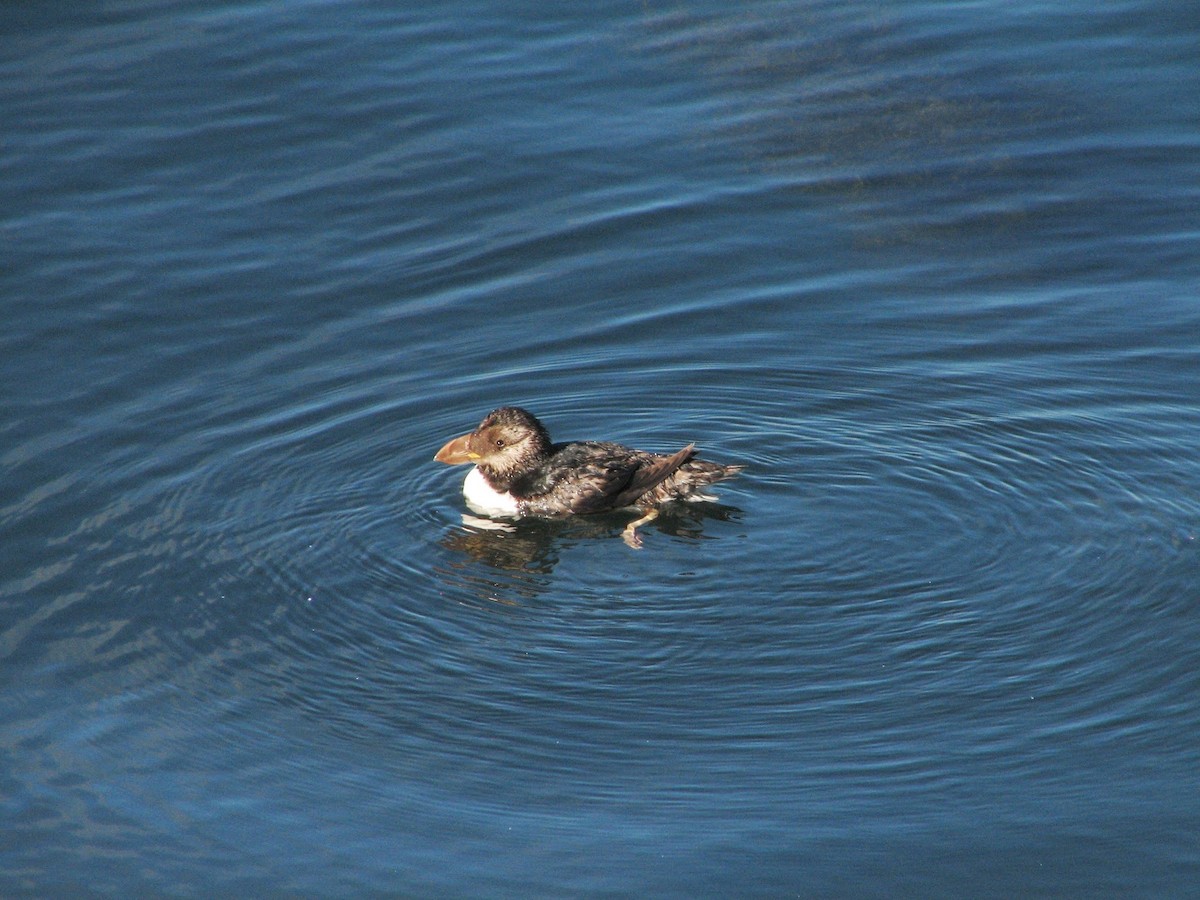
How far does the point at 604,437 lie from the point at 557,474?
→ 0.93 meters

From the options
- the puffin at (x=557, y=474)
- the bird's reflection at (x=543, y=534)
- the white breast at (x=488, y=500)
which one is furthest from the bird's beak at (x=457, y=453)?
the bird's reflection at (x=543, y=534)

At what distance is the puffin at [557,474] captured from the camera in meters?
9.94

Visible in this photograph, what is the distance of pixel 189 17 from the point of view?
1775 centimetres

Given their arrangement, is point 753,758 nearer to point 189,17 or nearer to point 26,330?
point 26,330

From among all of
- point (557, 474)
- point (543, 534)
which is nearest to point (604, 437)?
point (557, 474)

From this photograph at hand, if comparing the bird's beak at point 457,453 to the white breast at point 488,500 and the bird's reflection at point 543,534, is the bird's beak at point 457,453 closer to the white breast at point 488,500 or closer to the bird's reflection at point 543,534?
the white breast at point 488,500

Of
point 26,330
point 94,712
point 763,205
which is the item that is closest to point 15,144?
point 26,330

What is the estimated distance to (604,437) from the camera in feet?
36.0

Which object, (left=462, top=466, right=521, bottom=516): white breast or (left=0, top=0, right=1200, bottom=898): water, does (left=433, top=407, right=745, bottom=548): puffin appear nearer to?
(left=462, top=466, right=521, bottom=516): white breast

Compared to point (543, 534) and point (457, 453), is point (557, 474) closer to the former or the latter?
point (543, 534)

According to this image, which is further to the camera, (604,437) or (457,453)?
(604,437)

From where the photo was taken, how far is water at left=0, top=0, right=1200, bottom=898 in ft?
23.7

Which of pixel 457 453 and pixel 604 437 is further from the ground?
pixel 604 437

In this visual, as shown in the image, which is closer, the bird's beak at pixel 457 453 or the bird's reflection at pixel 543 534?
the bird's reflection at pixel 543 534
